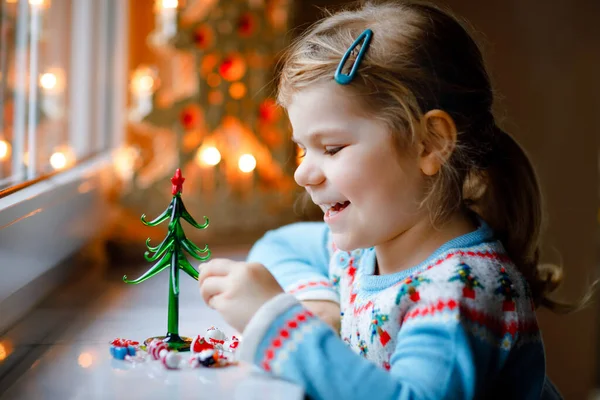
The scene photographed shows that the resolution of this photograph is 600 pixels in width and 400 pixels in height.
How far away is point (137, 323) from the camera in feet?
3.17

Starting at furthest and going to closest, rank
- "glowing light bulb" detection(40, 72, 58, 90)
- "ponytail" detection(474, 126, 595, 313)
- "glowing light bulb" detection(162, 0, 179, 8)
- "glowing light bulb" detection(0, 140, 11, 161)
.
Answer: "glowing light bulb" detection(162, 0, 179, 8) < "glowing light bulb" detection(40, 72, 58, 90) < "glowing light bulb" detection(0, 140, 11, 161) < "ponytail" detection(474, 126, 595, 313)

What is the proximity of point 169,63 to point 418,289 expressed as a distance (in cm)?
128

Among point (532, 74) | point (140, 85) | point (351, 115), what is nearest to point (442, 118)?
point (351, 115)

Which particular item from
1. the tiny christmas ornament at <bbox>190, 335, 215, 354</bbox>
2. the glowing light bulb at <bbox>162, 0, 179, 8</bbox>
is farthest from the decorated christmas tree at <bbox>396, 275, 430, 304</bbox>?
the glowing light bulb at <bbox>162, 0, 179, 8</bbox>

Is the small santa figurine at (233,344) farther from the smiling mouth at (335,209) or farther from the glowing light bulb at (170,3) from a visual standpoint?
the glowing light bulb at (170,3)

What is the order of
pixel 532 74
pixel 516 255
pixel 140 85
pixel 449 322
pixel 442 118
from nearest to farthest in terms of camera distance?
1. pixel 449 322
2. pixel 442 118
3. pixel 516 255
4. pixel 140 85
5. pixel 532 74

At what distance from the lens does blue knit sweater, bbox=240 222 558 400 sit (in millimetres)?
695

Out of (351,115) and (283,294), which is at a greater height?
(351,115)

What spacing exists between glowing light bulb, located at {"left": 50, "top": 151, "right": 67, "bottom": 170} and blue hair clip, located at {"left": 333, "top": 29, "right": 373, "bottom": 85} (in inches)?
30.0

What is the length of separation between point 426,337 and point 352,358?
76 mm

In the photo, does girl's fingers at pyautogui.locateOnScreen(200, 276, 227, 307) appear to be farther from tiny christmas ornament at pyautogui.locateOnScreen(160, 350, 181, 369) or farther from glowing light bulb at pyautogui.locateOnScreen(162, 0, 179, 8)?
glowing light bulb at pyautogui.locateOnScreen(162, 0, 179, 8)

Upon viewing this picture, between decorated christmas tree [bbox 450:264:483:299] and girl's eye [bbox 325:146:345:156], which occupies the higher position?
girl's eye [bbox 325:146:345:156]

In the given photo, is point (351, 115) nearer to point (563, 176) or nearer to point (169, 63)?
point (169, 63)

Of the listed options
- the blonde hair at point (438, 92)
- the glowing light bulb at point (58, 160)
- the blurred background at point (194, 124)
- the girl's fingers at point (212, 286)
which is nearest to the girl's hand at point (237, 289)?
the girl's fingers at point (212, 286)
